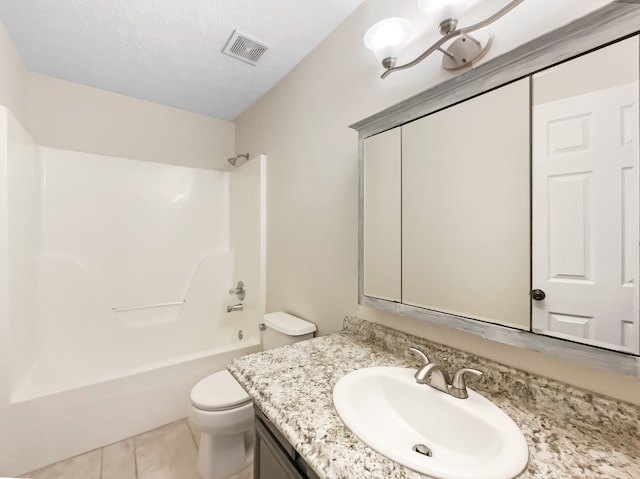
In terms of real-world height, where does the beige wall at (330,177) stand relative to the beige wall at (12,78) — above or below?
below

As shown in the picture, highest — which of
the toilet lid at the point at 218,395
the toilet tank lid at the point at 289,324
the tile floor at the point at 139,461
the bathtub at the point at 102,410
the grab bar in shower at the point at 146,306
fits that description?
the toilet tank lid at the point at 289,324

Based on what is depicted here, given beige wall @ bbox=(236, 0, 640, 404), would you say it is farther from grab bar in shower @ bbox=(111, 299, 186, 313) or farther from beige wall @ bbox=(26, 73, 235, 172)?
grab bar in shower @ bbox=(111, 299, 186, 313)

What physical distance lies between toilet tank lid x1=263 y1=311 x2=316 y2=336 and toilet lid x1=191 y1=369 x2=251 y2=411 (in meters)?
0.38

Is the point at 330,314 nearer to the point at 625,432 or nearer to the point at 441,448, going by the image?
the point at 441,448

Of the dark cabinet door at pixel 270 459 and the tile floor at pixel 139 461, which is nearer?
the dark cabinet door at pixel 270 459

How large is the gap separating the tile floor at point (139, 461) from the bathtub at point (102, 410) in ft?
0.15

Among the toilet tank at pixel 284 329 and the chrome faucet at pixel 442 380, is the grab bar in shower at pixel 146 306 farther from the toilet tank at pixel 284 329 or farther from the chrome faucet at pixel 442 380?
the chrome faucet at pixel 442 380

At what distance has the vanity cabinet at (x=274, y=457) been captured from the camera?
29.2 inches

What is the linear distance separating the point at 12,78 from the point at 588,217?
9.50 ft

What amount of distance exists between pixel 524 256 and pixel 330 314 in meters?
1.01

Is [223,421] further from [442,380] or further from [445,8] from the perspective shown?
[445,8]

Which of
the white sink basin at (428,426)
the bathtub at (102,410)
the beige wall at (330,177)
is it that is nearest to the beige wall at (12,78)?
the beige wall at (330,177)

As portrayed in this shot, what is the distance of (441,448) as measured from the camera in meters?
0.76

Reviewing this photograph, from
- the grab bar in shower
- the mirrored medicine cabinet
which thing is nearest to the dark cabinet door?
the mirrored medicine cabinet
